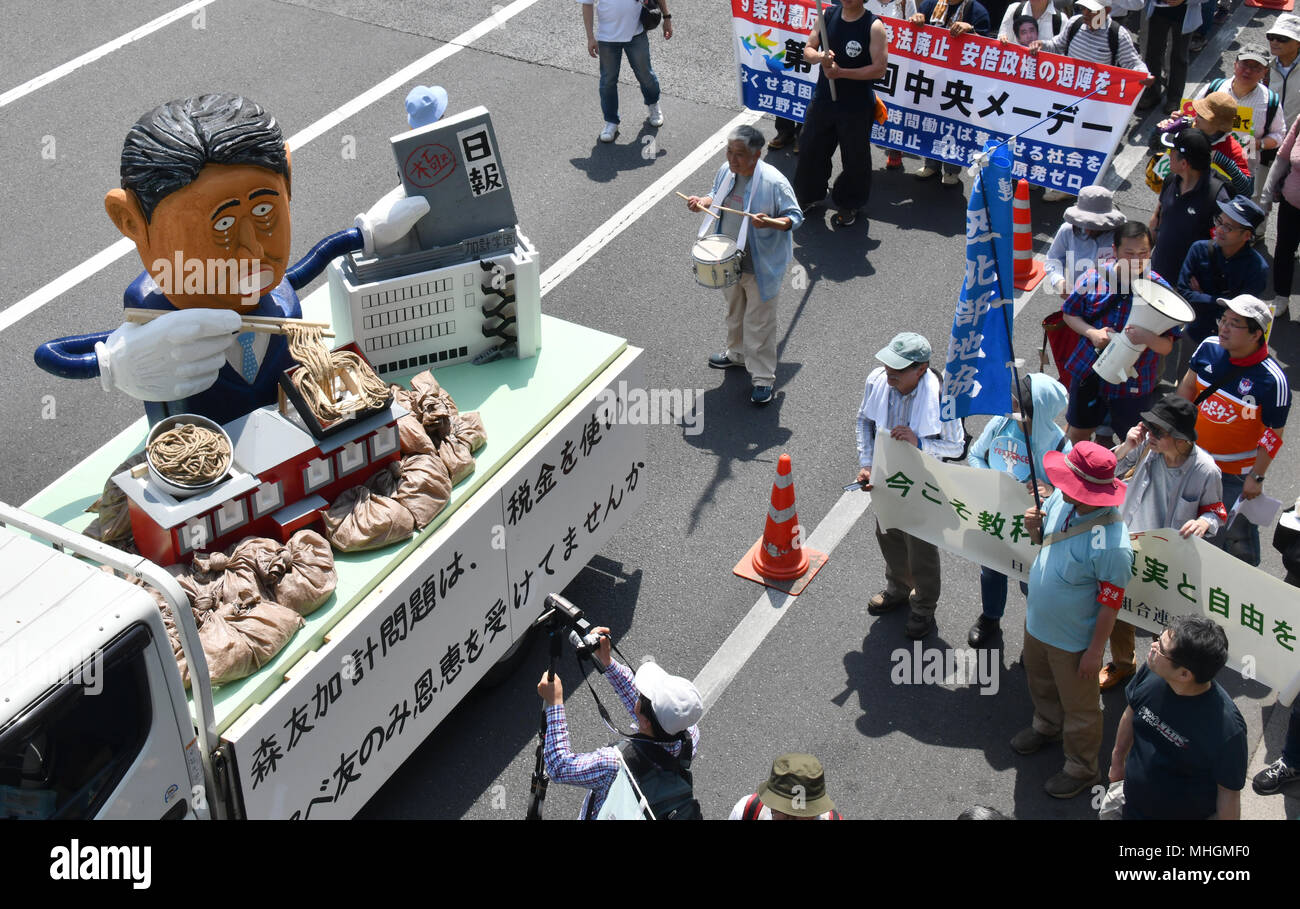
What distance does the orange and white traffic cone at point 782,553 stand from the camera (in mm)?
7777

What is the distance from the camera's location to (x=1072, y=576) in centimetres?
616

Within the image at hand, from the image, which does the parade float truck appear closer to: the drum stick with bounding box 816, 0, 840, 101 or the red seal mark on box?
the red seal mark on box

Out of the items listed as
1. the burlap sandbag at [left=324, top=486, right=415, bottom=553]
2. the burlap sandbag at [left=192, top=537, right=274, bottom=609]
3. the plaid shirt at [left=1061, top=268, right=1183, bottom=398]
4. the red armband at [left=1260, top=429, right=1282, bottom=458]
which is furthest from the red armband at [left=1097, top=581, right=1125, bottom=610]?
the burlap sandbag at [left=192, top=537, right=274, bottom=609]

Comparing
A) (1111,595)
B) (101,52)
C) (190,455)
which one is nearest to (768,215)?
(1111,595)

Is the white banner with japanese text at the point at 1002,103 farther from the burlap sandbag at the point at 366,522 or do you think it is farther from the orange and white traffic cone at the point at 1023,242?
the burlap sandbag at the point at 366,522

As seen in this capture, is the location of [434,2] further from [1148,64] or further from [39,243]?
[1148,64]

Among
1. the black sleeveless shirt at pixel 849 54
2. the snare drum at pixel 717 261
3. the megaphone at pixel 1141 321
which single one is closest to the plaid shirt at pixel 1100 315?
the megaphone at pixel 1141 321

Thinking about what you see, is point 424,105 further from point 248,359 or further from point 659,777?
point 659,777

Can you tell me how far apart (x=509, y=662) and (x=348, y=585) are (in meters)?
1.62

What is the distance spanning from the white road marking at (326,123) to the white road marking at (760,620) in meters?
6.03

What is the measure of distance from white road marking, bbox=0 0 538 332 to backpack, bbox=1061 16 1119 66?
5.94 m

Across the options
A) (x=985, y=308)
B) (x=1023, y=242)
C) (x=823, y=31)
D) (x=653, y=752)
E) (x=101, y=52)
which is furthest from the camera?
(x=101, y=52)

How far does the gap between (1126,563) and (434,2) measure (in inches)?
434

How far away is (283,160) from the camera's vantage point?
20.0ft
